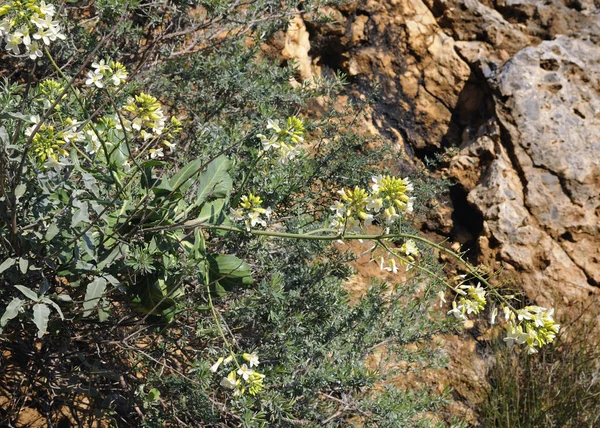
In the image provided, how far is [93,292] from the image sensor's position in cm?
199

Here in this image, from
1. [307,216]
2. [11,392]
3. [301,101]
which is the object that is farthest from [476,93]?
[11,392]

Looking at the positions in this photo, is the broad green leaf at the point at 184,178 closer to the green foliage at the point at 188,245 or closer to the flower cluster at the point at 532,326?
the green foliage at the point at 188,245

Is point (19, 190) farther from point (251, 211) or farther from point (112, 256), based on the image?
point (251, 211)

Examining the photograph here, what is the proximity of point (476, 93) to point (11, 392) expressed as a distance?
3.75 m

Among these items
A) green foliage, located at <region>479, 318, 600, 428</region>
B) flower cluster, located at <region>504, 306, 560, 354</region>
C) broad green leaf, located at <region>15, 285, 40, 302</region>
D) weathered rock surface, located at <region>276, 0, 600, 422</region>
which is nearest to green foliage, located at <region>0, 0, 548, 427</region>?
broad green leaf, located at <region>15, 285, 40, 302</region>

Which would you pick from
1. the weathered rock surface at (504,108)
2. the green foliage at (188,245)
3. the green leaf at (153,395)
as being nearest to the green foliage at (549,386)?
the weathered rock surface at (504,108)

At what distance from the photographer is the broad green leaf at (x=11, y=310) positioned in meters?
1.93

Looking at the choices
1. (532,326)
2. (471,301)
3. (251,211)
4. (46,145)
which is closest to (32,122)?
(46,145)

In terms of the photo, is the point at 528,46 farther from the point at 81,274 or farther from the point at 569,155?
the point at 81,274

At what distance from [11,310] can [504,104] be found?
12.2 feet

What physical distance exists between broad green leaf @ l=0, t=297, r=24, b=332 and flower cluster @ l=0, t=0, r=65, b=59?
2.22ft

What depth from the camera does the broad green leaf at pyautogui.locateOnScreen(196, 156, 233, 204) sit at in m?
2.14

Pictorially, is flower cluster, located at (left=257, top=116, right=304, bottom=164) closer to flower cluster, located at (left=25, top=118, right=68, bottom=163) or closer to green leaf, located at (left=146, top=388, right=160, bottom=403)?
flower cluster, located at (left=25, top=118, right=68, bottom=163)

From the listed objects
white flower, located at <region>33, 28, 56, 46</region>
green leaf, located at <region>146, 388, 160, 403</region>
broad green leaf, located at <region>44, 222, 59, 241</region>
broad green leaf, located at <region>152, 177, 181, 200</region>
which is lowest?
green leaf, located at <region>146, 388, 160, 403</region>
